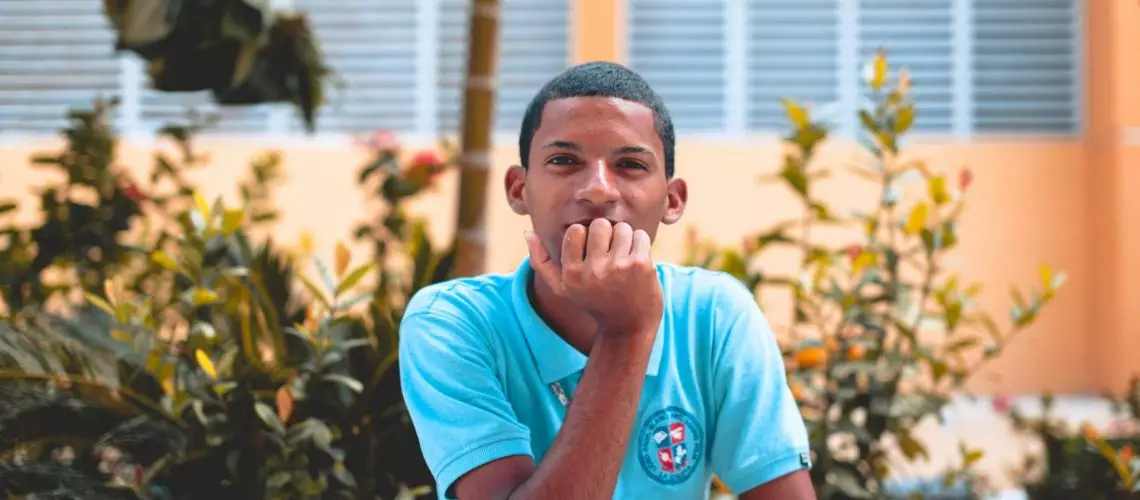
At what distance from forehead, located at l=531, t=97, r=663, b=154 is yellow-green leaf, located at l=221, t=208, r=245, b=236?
102cm

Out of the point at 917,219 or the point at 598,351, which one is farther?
the point at 917,219

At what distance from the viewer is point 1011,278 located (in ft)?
26.2

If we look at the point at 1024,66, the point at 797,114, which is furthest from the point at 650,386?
the point at 1024,66

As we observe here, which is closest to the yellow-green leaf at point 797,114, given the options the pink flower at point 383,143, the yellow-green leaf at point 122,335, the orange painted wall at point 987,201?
the yellow-green leaf at point 122,335

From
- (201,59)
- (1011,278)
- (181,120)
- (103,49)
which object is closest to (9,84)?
(103,49)

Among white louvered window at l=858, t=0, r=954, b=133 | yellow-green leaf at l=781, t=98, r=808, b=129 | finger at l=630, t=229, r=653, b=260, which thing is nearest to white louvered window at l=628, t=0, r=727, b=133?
white louvered window at l=858, t=0, r=954, b=133

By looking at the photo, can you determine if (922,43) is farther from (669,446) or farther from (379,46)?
(669,446)

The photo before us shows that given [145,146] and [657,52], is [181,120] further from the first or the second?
[657,52]

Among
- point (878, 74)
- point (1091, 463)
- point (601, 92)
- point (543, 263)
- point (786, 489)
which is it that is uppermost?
point (878, 74)

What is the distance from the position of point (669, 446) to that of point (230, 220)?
122 centimetres

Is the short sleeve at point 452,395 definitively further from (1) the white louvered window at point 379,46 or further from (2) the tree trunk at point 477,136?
(1) the white louvered window at point 379,46

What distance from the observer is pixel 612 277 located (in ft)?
4.52

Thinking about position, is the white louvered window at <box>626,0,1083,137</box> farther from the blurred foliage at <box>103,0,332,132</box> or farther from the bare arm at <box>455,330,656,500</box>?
the bare arm at <box>455,330,656,500</box>

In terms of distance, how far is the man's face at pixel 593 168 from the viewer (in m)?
1.52
